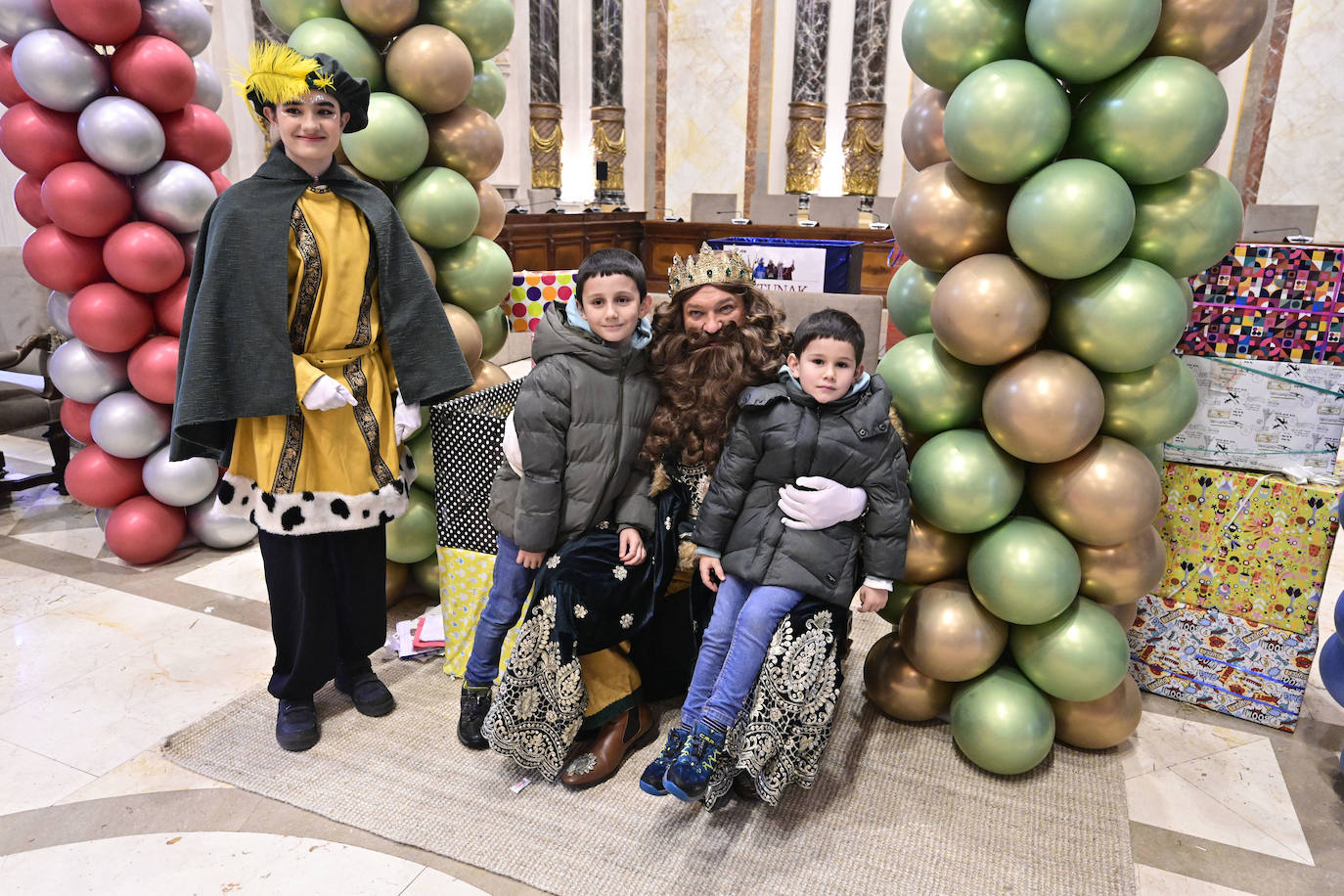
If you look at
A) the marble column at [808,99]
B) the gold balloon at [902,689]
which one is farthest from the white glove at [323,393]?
the marble column at [808,99]

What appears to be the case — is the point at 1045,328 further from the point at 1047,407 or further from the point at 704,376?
the point at 704,376

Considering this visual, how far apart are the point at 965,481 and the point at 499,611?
1.28m

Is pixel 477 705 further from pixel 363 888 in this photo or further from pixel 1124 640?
pixel 1124 640

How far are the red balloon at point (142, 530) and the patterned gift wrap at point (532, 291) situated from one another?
1616 mm

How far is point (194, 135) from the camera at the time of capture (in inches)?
130

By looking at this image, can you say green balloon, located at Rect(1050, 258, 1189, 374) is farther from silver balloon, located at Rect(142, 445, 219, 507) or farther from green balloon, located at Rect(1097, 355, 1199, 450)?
silver balloon, located at Rect(142, 445, 219, 507)

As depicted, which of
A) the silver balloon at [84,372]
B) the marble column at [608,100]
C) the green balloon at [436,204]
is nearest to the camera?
the green balloon at [436,204]

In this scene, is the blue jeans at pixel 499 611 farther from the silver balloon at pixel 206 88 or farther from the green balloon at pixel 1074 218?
the silver balloon at pixel 206 88

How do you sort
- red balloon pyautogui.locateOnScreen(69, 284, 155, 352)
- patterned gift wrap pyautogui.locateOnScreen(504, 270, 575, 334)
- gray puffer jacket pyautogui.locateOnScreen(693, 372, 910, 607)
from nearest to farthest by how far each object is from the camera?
gray puffer jacket pyautogui.locateOnScreen(693, 372, 910, 607)
red balloon pyautogui.locateOnScreen(69, 284, 155, 352)
patterned gift wrap pyautogui.locateOnScreen(504, 270, 575, 334)

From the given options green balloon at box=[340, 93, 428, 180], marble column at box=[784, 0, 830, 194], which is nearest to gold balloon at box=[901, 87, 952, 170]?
green balloon at box=[340, 93, 428, 180]

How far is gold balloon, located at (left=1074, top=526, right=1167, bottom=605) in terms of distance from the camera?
225 cm

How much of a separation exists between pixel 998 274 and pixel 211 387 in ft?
6.24

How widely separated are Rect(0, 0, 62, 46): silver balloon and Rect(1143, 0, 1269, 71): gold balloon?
3504mm

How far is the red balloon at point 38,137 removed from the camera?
10.2ft
